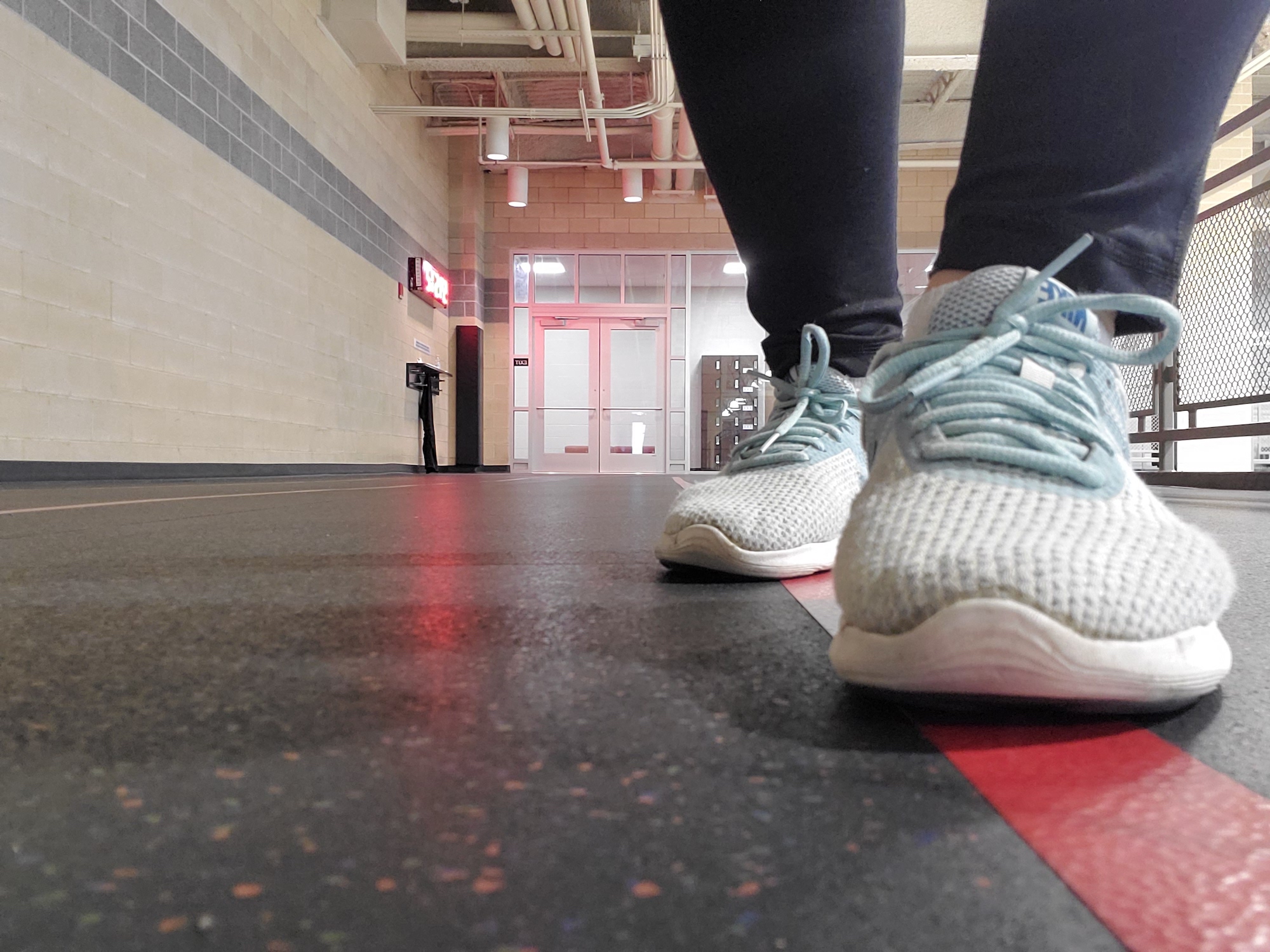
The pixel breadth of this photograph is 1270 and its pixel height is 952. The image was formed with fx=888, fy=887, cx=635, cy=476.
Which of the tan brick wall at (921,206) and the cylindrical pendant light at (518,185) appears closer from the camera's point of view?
the cylindrical pendant light at (518,185)

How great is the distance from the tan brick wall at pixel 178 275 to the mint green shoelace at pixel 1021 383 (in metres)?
3.31

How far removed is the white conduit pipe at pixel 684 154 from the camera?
7441 mm

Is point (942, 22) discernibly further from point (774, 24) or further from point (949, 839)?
point (949, 839)

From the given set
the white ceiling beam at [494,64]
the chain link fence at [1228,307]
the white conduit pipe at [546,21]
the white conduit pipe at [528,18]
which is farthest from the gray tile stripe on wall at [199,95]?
the chain link fence at [1228,307]

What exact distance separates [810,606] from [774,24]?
42cm

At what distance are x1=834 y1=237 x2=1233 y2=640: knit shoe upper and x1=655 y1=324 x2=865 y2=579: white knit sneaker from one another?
0.52 feet

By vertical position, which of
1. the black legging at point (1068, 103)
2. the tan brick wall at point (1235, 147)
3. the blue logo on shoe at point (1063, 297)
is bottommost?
the blue logo on shoe at point (1063, 297)

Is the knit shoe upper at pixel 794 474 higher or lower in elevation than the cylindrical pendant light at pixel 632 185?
lower

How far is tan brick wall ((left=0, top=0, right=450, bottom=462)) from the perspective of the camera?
302cm

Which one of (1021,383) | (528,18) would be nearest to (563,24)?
(528,18)

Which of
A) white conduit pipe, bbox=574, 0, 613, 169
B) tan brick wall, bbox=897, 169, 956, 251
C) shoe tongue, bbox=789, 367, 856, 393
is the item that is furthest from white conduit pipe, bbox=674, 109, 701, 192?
shoe tongue, bbox=789, 367, 856, 393

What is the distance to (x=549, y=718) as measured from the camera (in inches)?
11.8

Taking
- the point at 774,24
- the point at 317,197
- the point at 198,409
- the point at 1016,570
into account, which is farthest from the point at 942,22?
the point at 1016,570

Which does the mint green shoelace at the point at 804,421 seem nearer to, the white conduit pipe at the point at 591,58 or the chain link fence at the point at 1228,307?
the chain link fence at the point at 1228,307
